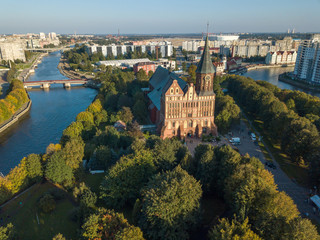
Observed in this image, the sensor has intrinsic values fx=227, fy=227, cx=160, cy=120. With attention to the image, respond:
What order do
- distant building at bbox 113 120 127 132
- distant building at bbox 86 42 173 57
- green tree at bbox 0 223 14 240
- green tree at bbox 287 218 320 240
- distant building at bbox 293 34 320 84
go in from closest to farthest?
green tree at bbox 287 218 320 240, green tree at bbox 0 223 14 240, distant building at bbox 113 120 127 132, distant building at bbox 293 34 320 84, distant building at bbox 86 42 173 57

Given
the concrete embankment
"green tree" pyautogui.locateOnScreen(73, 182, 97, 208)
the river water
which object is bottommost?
the river water

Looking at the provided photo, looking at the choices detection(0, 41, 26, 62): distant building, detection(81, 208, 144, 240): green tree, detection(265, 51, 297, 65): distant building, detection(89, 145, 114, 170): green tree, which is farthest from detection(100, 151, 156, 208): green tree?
detection(0, 41, 26, 62): distant building

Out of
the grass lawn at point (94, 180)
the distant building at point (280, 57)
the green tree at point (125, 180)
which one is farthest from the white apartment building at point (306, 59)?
the grass lawn at point (94, 180)

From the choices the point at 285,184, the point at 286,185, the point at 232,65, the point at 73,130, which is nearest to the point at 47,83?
the point at 73,130

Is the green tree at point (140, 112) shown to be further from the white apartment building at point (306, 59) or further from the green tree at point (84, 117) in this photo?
the white apartment building at point (306, 59)

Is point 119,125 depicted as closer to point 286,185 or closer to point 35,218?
point 35,218

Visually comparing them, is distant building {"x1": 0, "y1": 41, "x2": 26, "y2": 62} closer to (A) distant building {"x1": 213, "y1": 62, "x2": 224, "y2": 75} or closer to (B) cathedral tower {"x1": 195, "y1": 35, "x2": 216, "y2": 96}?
(A) distant building {"x1": 213, "y1": 62, "x2": 224, "y2": 75}
